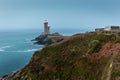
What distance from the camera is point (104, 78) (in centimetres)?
3372

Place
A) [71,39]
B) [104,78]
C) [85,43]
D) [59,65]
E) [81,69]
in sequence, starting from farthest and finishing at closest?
[71,39], [85,43], [59,65], [81,69], [104,78]

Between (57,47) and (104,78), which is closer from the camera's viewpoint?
(104,78)

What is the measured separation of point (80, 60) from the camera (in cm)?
4119

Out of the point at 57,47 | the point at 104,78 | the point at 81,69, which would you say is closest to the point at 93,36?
the point at 57,47

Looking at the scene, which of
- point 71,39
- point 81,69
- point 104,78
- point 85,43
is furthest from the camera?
point 71,39

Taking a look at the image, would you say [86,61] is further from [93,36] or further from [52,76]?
[93,36]

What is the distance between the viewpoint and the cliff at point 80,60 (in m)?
37.0

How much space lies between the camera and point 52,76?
40688mm

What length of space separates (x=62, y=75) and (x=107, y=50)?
7.41m

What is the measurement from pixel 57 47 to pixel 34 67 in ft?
21.0

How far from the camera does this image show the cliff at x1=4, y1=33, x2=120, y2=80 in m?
37.0

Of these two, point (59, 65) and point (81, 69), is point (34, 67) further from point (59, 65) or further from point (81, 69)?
point (81, 69)

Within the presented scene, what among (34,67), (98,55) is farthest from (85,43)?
(34,67)

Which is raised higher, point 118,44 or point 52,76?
point 118,44
